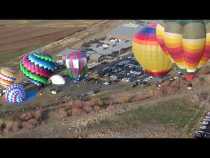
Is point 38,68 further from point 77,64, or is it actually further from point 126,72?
point 126,72

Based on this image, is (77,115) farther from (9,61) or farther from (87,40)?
(87,40)

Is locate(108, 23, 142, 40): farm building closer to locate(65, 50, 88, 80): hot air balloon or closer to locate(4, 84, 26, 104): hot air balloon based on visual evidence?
locate(65, 50, 88, 80): hot air balloon

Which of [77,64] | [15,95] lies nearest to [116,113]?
[77,64]

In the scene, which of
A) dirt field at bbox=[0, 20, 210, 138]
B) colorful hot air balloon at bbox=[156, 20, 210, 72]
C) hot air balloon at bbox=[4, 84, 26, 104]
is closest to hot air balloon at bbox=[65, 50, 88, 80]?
dirt field at bbox=[0, 20, 210, 138]

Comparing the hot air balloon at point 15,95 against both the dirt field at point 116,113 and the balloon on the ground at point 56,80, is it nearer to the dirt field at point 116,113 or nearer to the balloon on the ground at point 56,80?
the dirt field at point 116,113

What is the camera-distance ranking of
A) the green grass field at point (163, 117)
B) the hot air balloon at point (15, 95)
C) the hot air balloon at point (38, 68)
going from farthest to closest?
the hot air balloon at point (38, 68), the hot air balloon at point (15, 95), the green grass field at point (163, 117)

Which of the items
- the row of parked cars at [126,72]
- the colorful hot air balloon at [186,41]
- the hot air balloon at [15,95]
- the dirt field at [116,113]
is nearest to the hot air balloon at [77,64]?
the dirt field at [116,113]

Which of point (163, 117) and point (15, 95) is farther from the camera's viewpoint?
point (15, 95)

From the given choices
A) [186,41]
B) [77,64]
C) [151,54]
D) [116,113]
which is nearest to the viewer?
[186,41]
